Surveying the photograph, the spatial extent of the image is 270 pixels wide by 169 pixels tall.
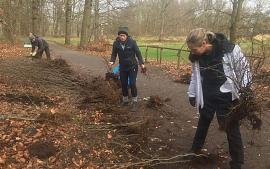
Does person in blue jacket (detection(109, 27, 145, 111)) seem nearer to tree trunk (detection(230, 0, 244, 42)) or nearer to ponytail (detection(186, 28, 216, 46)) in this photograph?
ponytail (detection(186, 28, 216, 46))

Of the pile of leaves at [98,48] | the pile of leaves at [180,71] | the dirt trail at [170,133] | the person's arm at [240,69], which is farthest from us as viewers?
the pile of leaves at [98,48]

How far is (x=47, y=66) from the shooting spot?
11.5 m

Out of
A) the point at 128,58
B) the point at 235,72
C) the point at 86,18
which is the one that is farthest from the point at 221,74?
the point at 86,18

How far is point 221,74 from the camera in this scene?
16.2ft

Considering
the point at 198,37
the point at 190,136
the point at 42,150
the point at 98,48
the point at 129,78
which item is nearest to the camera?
the point at 198,37

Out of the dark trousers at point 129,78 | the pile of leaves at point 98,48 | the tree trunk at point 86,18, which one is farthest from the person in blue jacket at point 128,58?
the tree trunk at point 86,18

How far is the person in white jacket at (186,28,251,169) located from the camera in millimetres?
4785

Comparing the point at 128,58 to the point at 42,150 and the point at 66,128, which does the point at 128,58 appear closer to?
the point at 66,128

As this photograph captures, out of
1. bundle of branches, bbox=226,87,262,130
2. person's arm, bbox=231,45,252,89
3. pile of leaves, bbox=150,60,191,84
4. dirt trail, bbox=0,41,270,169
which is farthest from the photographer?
pile of leaves, bbox=150,60,191,84

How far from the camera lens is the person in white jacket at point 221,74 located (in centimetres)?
479

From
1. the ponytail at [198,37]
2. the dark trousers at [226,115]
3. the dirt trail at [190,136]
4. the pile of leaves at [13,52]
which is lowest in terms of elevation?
the dirt trail at [190,136]

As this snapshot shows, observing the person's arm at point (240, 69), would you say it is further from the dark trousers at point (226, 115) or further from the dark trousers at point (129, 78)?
the dark trousers at point (129, 78)

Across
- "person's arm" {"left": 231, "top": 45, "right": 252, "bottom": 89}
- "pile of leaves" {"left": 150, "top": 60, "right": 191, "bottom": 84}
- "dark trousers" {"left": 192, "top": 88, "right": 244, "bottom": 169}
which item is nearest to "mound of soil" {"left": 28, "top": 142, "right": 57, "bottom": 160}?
"dark trousers" {"left": 192, "top": 88, "right": 244, "bottom": 169}

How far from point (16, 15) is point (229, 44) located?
35.0 metres
